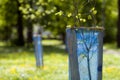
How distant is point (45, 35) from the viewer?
56344 millimetres

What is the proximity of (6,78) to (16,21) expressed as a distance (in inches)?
1056

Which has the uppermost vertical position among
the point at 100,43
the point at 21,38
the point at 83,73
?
the point at 100,43

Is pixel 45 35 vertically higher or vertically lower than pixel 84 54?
lower

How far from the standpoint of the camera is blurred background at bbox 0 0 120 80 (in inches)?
611

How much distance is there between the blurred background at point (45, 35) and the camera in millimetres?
15509

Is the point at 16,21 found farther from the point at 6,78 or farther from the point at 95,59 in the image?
the point at 95,59

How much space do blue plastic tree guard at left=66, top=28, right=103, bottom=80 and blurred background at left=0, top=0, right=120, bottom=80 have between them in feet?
14.0

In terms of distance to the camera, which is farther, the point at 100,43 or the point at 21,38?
the point at 21,38

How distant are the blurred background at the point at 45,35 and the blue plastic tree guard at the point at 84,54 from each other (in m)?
4.27

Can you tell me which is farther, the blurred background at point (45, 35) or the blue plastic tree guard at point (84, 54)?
the blurred background at point (45, 35)

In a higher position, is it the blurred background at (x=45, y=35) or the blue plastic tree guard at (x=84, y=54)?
the blue plastic tree guard at (x=84, y=54)

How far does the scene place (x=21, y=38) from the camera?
36.8 m

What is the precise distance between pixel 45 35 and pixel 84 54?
48.7 metres

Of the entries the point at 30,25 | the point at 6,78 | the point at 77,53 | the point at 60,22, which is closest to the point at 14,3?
the point at 30,25
